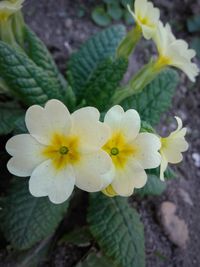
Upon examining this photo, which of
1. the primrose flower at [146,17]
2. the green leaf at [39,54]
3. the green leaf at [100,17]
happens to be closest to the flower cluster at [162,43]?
the primrose flower at [146,17]

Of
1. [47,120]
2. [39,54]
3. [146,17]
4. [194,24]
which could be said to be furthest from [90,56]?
[47,120]

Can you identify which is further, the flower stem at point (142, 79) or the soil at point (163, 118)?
the soil at point (163, 118)

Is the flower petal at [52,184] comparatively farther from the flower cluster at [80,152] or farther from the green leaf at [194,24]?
the green leaf at [194,24]

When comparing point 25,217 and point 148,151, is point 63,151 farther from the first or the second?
point 25,217

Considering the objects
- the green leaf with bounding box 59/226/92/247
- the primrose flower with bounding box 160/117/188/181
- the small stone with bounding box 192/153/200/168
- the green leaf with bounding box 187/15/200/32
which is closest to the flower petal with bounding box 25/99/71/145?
the primrose flower with bounding box 160/117/188/181

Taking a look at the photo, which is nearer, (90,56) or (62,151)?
(62,151)
